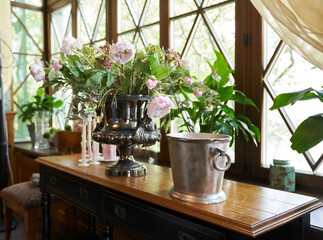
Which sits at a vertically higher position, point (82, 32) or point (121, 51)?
point (82, 32)

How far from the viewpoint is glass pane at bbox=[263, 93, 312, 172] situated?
5.62ft

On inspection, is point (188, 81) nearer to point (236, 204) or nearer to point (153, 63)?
point (153, 63)

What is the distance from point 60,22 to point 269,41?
2.74 meters

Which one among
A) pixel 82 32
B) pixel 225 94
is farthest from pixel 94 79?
pixel 82 32

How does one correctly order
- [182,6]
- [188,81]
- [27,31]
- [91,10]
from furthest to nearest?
1. [27,31]
2. [91,10]
3. [182,6]
4. [188,81]

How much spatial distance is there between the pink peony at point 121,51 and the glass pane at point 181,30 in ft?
3.47

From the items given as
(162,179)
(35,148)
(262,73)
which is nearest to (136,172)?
(162,179)

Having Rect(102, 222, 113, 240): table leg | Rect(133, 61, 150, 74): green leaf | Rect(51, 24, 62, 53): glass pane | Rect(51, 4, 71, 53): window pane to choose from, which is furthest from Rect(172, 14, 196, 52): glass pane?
Rect(51, 24, 62, 53): glass pane

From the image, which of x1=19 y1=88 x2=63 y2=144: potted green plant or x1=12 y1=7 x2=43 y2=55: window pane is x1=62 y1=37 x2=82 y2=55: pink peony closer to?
x1=19 y1=88 x2=63 y2=144: potted green plant

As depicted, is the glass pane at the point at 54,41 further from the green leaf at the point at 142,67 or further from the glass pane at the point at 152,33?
the green leaf at the point at 142,67

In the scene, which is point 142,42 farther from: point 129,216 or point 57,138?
point 129,216

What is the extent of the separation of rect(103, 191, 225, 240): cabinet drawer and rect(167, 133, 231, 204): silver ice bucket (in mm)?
89

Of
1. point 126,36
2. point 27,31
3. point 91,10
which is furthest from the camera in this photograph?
point 27,31

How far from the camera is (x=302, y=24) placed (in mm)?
1127
